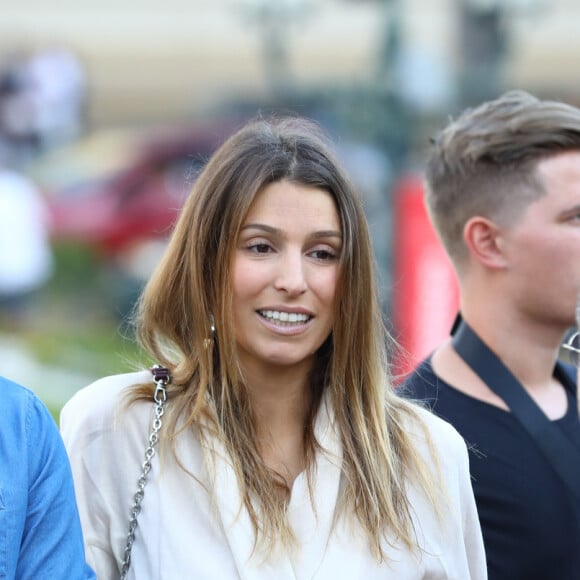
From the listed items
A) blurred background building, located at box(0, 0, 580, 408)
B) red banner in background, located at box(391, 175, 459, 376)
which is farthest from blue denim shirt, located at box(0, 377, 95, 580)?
blurred background building, located at box(0, 0, 580, 408)

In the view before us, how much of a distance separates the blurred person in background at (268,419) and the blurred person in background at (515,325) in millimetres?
231

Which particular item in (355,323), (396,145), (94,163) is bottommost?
(94,163)

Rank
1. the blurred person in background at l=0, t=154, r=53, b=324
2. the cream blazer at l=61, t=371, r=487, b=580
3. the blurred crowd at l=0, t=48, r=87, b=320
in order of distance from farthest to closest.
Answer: the blurred crowd at l=0, t=48, r=87, b=320 < the blurred person in background at l=0, t=154, r=53, b=324 < the cream blazer at l=61, t=371, r=487, b=580

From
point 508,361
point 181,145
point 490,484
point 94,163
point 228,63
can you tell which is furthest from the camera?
point 228,63

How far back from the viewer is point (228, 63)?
21.0m

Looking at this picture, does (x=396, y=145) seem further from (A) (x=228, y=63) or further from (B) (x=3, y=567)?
(A) (x=228, y=63)

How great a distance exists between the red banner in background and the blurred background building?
1 centimetres

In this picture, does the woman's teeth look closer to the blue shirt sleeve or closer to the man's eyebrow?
the man's eyebrow

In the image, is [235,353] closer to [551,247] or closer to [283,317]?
[283,317]

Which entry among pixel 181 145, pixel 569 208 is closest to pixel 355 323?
pixel 569 208

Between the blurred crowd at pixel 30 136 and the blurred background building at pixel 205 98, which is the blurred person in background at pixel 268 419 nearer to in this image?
the blurred background building at pixel 205 98

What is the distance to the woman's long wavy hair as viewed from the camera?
102 inches

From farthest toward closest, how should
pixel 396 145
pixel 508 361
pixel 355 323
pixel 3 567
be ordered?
1. pixel 396 145
2. pixel 508 361
3. pixel 355 323
4. pixel 3 567

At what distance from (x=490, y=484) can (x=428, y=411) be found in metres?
0.28
